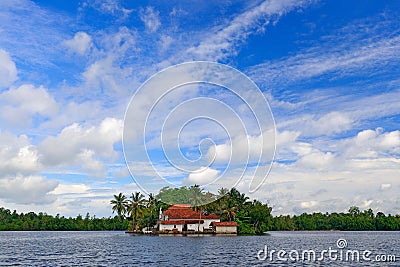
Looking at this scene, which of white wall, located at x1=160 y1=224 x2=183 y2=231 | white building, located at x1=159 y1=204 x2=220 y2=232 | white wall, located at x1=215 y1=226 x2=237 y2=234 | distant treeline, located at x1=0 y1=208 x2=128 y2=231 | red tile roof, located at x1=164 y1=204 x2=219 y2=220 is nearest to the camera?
white wall, located at x1=215 y1=226 x2=237 y2=234

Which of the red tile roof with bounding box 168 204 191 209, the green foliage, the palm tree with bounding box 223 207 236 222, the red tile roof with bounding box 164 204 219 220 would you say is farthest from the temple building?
the green foliage

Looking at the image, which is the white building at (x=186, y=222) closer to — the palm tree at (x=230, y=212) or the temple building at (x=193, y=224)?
the temple building at (x=193, y=224)

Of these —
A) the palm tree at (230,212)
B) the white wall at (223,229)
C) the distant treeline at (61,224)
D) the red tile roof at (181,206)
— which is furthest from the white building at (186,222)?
the distant treeline at (61,224)

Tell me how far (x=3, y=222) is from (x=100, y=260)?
140 m

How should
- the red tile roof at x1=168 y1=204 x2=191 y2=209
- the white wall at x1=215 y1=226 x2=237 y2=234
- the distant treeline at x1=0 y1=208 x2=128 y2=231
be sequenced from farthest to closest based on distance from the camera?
the distant treeline at x1=0 y1=208 x2=128 y2=231 < the red tile roof at x1=168 y1=204 x2=191 y2=209 < the white wall at x1=215 y1=226 x2=237 y2=234

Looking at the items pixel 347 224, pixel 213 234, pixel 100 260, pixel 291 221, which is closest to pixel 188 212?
pixel 213 234

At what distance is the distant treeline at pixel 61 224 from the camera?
15025 cm

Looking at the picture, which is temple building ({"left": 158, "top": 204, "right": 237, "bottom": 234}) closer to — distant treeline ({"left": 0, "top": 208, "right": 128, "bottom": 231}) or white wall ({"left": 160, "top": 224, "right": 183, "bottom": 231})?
white wall ({"left": 160, "top": 224, "right": 183, "bottom": 231})

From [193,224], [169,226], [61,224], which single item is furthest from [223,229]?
[61,224]

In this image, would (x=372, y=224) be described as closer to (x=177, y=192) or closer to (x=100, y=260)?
(x=177, y=192)

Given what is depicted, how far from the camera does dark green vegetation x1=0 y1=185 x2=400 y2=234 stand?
98.2 meters

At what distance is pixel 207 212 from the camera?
9912 cm

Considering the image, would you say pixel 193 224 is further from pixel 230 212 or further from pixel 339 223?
pixel 339 223

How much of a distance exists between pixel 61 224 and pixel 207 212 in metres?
76.7
